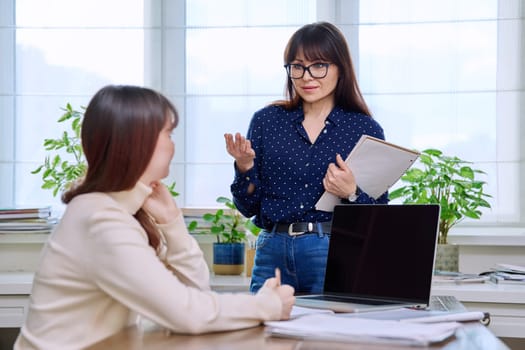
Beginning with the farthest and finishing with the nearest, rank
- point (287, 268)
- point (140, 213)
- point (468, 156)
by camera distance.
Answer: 1. point (468, 156)
2. point (287, 268)
3. point (140, 213)

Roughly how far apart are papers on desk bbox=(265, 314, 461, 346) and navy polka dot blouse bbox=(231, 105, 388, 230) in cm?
78

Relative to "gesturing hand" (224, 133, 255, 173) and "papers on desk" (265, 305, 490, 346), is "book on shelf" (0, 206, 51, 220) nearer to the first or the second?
"gesturing hand" (224, 133, 255, 173)

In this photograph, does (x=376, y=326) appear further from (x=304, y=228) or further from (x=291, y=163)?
(x=291, y=163)

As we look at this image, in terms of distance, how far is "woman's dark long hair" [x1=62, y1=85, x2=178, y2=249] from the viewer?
138 centimetres

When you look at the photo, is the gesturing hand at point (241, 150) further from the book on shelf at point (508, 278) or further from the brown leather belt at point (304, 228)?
the book on shelf at point (508, 278)

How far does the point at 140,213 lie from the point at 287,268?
67cm

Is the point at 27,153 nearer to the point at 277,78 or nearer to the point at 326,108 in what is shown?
the point at 277,78

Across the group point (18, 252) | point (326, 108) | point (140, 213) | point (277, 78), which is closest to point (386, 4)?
point (277, 78)

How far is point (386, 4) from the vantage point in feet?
11.2

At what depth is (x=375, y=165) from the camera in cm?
214

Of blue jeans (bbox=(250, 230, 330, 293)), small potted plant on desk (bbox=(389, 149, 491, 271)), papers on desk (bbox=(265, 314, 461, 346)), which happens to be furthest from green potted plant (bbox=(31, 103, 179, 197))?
papers on desk (bbox=(265, 314, 461, 346))

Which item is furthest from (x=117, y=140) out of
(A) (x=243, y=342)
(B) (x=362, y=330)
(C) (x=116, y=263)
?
(B) (x=362, y=330)

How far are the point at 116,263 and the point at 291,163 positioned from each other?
101 cm

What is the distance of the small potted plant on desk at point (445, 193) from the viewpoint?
3.10 metres
